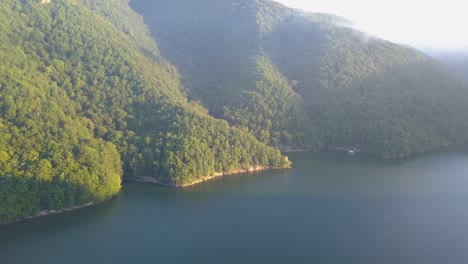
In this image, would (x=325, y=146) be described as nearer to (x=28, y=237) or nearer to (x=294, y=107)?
(x=294, y=107)

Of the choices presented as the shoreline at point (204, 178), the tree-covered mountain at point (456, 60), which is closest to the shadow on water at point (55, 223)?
the shoreline at point (204, 178)

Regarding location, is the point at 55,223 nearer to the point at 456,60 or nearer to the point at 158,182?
the point at 158,182

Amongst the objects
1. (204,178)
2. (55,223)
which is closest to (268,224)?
(204,178)

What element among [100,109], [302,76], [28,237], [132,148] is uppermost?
[302,76]

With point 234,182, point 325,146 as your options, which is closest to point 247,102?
point 325,146

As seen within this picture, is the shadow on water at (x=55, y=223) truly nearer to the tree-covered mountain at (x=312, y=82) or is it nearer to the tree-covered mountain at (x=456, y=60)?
the tree-covered mountain at (x=312, y=82)

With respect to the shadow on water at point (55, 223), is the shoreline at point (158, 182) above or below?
above
